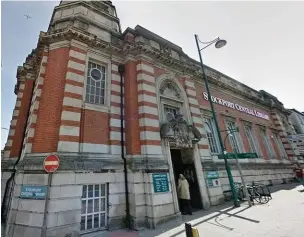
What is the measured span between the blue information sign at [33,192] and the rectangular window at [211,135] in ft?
31.6

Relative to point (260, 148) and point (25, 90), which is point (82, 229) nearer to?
point (25, 90)

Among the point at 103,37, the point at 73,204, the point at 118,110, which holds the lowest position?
the point at 73,204

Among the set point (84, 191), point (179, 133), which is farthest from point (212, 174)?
point (84, 191)

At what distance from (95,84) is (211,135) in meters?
8.33

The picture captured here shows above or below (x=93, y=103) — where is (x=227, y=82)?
above

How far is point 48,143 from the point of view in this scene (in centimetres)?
673

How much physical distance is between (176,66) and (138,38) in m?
2.89

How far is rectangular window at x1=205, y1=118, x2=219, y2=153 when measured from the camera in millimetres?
12219

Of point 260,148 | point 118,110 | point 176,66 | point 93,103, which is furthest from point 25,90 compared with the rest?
point 260,148

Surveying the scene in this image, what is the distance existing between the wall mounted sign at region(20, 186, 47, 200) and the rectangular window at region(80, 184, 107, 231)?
1340 millimetres

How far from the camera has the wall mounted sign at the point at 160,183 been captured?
24.6ft

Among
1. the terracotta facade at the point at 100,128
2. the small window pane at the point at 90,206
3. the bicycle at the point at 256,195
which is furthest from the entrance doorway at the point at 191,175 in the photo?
the small window pane at the point at 90,206

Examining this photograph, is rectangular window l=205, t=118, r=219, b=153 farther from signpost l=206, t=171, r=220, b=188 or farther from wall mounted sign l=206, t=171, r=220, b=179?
signpost l=206, t=171, r=220, b=188

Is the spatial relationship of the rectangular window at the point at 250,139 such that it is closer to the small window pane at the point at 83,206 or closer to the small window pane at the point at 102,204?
the small window pane at the point at 102,204
